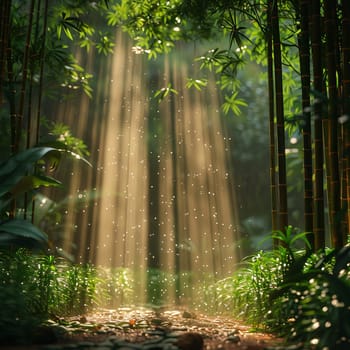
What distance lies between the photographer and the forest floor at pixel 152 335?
2660mm

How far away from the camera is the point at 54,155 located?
3.49 meters

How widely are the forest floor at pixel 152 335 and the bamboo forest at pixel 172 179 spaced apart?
16 millimetres

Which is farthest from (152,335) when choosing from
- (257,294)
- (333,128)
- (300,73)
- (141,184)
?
(141,184)

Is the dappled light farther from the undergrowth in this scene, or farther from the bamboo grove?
the undergrowth

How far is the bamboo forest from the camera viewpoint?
2.96m

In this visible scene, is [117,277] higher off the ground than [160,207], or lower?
lower

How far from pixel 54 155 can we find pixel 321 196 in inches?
68.6

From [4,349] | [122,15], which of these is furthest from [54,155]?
[122,15]

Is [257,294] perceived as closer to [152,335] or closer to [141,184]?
[152,335]

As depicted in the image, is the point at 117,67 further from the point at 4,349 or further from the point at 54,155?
the point at 4,349

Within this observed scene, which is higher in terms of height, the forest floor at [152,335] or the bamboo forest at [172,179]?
the bamboo forest at [172,179]

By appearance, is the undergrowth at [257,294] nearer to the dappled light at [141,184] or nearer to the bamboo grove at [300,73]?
the bamboo grove at [300,73]

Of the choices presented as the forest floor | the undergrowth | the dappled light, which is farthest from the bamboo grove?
the dappled light

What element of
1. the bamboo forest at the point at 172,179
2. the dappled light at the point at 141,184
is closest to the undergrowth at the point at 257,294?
the bamboo forest at the point at 172,179
